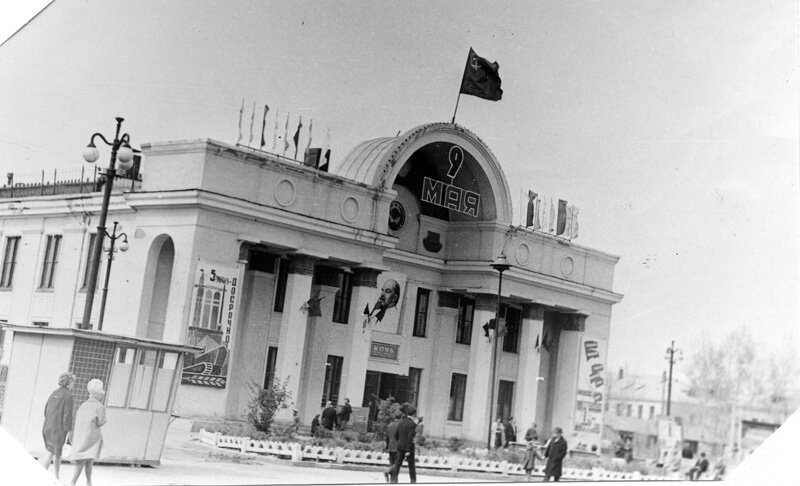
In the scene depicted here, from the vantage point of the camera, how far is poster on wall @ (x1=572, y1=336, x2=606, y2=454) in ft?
62.8

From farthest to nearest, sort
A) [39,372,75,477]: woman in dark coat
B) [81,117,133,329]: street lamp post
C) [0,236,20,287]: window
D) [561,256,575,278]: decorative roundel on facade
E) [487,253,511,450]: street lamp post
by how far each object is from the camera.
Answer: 1. [561,256,575,278]: decorative roundel on facade
2. [487,253,511,450]: street lamp post
3. [0,236,20,287]: window
4. [81,117,133,329]: street lamp post
5. [39,372,75,477]: woman in dark coat

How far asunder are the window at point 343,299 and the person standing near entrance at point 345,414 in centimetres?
125

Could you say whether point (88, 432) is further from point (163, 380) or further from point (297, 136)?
point (297, 136)

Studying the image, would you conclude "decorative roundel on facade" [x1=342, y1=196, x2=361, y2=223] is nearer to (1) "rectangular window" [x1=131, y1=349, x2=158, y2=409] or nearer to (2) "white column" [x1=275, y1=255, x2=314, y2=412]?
(2) "white column" [x1=275, y1=255, x2=314, y2=412]

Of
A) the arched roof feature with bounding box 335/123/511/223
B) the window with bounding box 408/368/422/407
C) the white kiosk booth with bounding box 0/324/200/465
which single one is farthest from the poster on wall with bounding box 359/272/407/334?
the white kiosk booth with bounding box 0/324/200/465

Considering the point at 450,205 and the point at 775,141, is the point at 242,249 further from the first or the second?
the point at 775,141

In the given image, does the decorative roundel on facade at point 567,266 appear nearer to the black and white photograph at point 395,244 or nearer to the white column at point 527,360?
the black and white photograph at point 395,244

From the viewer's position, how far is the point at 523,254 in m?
18.9

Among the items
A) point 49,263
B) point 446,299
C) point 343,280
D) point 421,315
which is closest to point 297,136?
point 343,280

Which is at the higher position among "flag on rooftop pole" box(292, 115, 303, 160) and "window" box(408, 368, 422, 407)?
"flag on rooftop pole" box(292, 115, 303, 160)

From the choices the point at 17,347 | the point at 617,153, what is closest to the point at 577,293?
the point at 617,153

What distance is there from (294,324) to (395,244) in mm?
2124

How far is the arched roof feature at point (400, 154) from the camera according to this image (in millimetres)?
16188

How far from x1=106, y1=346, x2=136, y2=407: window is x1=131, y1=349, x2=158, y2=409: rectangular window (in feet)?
0.37
